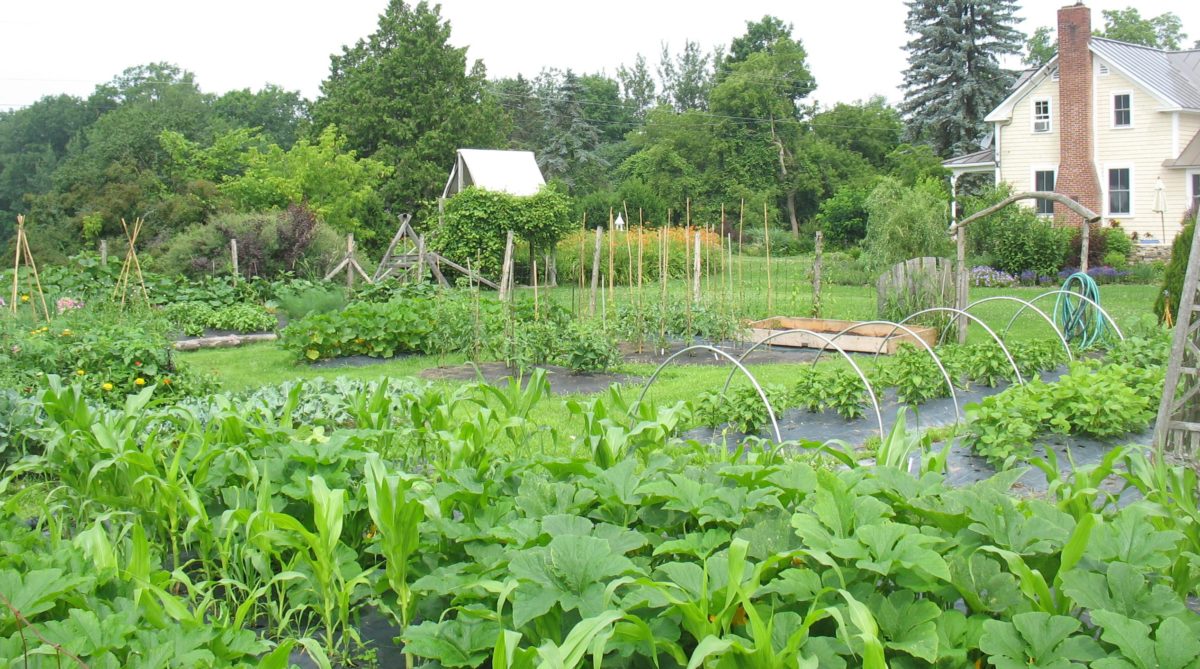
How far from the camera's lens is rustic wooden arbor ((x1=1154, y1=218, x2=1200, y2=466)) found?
164 inches

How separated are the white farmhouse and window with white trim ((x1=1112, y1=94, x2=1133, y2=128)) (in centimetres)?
2

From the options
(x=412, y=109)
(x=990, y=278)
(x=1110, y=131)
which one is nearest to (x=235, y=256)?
(x=990, y=278)

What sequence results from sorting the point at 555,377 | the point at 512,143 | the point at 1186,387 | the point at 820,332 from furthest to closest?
the point at 512,143
the point at 820,332
the point at 555,377
the point at 1186,387

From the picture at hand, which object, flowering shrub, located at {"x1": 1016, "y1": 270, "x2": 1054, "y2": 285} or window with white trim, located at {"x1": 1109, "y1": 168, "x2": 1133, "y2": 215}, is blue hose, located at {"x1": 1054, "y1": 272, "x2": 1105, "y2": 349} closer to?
flowering shrub, located at {"x1": 1016, "y1": 270, "x2": 1054, "y2": 285}

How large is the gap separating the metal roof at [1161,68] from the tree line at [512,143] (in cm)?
577

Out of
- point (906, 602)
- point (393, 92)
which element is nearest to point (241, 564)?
point (906, 602)

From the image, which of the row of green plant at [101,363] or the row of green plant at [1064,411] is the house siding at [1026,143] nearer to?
the row of green plant at [1064,411]

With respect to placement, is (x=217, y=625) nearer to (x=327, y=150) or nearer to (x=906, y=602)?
(x=906, y=602)

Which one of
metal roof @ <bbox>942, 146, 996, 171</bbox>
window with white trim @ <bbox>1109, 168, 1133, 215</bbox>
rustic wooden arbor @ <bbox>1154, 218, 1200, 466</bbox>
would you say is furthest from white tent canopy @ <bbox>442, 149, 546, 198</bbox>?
rustic wooden arbor @ <bbox>1154, 218, 1200, 466</bbox>

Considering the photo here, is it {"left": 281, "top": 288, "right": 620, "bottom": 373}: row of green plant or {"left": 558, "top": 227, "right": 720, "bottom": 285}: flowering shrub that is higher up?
{"left": 558, "top": 227, "right": 720, "bottom": 285}: flowering shrub

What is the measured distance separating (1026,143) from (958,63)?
1101 cm

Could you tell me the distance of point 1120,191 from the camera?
23703 millimetres

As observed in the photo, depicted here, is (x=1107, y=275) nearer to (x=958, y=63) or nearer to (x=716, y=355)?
(x=716, y=355)

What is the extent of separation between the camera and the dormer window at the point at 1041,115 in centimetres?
2489
